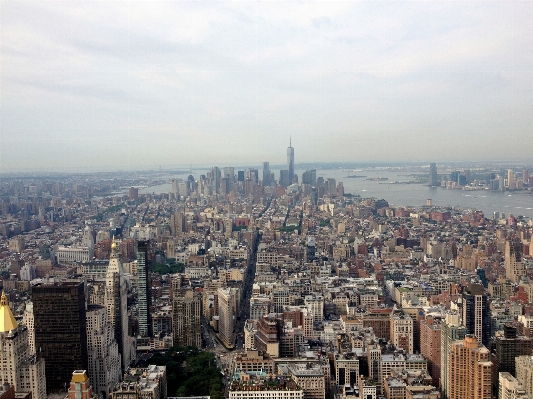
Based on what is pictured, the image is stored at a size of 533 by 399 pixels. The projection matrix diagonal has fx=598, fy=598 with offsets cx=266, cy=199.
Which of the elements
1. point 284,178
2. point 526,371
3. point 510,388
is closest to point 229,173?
point 284,178

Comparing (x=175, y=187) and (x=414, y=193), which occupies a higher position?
(x=175, y=187)

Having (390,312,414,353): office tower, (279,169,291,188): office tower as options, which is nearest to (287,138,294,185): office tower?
(279,169,291,188): office tower

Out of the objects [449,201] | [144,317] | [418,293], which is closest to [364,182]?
[449,201]

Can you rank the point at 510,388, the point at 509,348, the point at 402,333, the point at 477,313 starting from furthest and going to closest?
the point at 402,333
the point at 477,313
the point at 509,348
the point at 510,388

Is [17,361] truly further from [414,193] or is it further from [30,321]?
[414,193]

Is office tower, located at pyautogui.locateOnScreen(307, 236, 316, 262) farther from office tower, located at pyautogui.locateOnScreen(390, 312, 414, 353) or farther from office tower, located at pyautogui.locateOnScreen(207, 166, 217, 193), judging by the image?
office tower, located at pyautogui.locateOnScreen(390, 312, 414, 353)

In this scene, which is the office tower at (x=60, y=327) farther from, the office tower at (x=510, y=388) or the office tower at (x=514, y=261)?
the office tower at (x=514, y=261)

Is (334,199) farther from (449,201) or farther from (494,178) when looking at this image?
(494,178)
